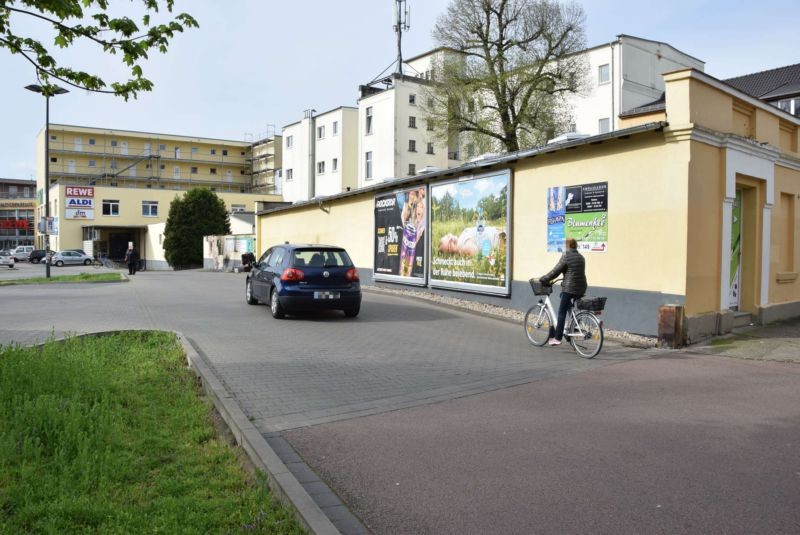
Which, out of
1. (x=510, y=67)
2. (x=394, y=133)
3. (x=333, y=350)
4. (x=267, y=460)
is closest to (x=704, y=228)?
(x=333, y=350)

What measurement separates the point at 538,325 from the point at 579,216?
10.4 feet

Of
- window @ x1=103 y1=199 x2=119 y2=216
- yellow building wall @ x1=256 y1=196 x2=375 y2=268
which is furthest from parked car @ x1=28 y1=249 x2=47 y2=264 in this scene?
yellow building wall @ x1=256 y1=196 x2=375 y2=268

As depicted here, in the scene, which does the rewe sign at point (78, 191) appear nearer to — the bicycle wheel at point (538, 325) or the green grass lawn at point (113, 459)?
the bicycle wheel at point (538, 325)

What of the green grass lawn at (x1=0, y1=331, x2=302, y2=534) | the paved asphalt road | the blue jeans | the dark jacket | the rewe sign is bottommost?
the paved asphalt road

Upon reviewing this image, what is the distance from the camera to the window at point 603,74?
40.2 metres

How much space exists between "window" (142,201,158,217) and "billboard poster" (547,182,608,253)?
6152cm

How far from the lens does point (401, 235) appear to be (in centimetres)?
1905

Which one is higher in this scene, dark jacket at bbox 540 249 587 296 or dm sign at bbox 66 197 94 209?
dm sign at bbox 66 197 94 209

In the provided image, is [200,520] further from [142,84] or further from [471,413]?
[142,84]

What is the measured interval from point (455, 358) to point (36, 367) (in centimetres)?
525

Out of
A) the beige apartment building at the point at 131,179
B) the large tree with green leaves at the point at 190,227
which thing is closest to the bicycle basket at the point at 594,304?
the large tree with green leaves at the point at 190,227

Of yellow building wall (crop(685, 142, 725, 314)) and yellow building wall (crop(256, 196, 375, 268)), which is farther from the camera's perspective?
yellow building wall (crop(256, 196, 375, 268))

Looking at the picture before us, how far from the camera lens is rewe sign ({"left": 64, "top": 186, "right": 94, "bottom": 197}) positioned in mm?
58656

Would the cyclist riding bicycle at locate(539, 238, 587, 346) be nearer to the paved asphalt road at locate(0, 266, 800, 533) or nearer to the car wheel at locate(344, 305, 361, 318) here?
the paved asphalt road at locate(0, 266, 800, 533)
